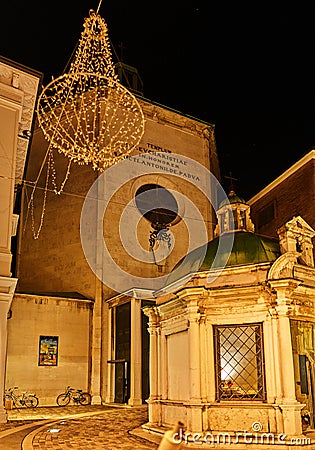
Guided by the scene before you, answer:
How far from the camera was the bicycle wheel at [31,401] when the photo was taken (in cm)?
2048

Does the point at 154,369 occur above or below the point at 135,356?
below

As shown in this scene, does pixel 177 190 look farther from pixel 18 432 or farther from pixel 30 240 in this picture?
pixel 18 432

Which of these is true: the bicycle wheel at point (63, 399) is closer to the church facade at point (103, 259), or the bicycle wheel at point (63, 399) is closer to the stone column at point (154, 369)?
the church facade at point (103, 259)

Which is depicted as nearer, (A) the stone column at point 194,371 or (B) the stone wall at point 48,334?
(A) the stone column at point 194,371

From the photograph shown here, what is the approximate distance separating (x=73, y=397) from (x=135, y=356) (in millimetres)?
3341

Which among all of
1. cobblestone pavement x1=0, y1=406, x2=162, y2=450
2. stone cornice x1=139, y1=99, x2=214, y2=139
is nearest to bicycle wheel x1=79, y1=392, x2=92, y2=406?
cobblestone pavement x1=0, y1=406, x2=162, y2=450

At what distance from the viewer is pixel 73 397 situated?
2173 cm

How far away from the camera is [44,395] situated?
69.5 ft

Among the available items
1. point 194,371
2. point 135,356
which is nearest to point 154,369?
point 194,371

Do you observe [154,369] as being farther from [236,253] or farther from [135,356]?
[135,356]

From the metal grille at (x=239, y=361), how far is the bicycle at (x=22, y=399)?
11.7 m

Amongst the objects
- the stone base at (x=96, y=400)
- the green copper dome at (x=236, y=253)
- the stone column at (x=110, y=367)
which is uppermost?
the green copper dome at (x=236, y=253)

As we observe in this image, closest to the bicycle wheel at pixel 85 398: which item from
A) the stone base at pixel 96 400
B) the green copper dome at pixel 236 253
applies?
the stone base at pixel 96 400

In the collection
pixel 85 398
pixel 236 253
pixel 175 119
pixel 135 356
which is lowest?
pixel 85 398
